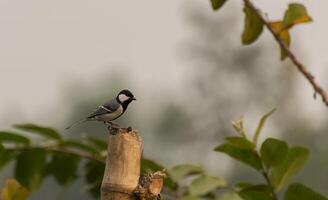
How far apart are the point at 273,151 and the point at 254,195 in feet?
0.69

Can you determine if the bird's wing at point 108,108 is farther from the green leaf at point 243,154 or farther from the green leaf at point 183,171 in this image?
the green leaf at point 183,171

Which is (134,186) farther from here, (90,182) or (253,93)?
(253,93)

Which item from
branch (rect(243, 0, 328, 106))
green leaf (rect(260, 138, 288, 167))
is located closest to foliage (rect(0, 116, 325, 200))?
green leaf (rect(260, 138, 288, 167))

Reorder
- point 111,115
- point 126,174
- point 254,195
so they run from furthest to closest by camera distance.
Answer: point 111,115 → point 254,195 → point 126,174

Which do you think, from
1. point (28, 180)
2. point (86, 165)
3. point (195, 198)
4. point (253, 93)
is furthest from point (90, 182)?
point (253, 93)

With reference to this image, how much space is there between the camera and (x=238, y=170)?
36906 millimetres

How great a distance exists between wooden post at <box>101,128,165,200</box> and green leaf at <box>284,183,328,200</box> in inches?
17.3

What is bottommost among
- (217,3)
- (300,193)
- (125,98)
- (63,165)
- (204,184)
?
(300,193)

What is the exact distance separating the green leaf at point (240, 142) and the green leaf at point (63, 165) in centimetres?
67

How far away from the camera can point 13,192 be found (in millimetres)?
2229

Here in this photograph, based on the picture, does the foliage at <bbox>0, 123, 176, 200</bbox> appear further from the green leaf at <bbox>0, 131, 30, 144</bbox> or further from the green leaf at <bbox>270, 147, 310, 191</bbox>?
the green leaf at <bbox>270, 147, 310, 191</bbox>

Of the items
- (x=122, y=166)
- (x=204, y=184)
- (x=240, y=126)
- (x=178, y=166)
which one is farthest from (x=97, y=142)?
(x=122, y=166)

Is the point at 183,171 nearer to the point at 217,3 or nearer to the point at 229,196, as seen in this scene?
the point at 229,196

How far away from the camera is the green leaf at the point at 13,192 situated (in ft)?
7.29
